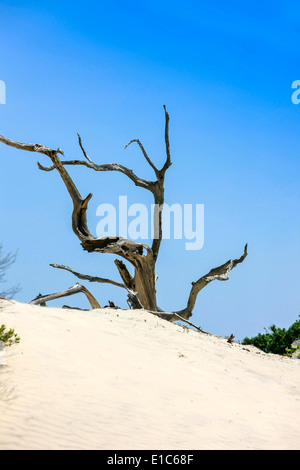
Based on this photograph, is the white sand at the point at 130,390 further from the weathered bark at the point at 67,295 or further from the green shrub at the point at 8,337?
the weathered bark at the point at 67,295

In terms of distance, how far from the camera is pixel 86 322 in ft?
38.5

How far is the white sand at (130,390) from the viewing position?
695cm

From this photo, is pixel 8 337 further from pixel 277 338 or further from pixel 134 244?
pixel 277 338

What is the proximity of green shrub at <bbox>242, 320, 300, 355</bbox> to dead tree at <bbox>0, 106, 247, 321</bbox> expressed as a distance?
3.01 metres

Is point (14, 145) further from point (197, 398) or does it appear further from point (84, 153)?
point (197, 398)

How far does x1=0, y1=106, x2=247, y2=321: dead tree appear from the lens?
679 inches

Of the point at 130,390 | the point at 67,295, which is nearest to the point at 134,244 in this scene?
the point at 67,295

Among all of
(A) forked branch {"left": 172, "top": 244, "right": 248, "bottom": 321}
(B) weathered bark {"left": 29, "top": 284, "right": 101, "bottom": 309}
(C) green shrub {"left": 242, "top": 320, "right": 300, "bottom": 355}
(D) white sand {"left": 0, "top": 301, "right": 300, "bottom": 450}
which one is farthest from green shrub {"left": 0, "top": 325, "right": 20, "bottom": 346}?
(C) green shrub {"left": 242, "top": 320, "right": 300, "bottom": 355}

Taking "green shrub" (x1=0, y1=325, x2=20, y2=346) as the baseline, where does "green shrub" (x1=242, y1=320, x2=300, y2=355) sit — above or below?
above

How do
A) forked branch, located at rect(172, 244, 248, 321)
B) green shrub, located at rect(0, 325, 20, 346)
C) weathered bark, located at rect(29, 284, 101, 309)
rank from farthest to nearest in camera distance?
forked branch, located at rect(172, 244, 248, 321), weathered bark, located at rect(29, 284, 101, 309), green shrub, located at rect(0, 325, 20, 346)

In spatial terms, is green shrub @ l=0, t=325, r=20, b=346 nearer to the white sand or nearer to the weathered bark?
the white sand
